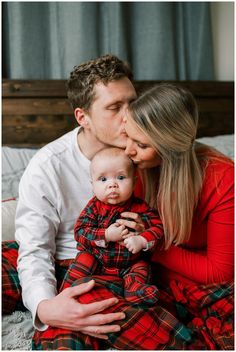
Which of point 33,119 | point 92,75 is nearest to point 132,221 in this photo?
point 92,75

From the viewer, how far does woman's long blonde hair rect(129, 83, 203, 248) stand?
124cm

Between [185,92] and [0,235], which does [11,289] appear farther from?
[185,92]

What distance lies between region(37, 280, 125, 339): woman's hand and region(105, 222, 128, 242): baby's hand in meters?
0.14

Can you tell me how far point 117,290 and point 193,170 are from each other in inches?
17.6

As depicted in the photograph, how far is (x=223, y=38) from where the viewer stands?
9.36ft

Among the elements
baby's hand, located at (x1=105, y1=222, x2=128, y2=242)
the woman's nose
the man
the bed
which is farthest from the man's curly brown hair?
the bed

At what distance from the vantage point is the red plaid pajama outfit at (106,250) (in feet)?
3.97

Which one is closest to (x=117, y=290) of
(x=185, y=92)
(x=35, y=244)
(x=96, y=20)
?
(x=35, y=244)

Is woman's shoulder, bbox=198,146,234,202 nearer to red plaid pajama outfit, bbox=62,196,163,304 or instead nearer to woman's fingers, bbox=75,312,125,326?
red plaid pajama outfit, bbox=62,196,163,304

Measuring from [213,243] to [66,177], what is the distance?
1.75 feet

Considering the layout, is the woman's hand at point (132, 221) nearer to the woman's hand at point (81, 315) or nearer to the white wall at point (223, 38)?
the woman's hand at point (81, 315)

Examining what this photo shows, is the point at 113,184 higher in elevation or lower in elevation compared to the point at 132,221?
higher

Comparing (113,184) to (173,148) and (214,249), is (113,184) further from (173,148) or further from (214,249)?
(214,249)

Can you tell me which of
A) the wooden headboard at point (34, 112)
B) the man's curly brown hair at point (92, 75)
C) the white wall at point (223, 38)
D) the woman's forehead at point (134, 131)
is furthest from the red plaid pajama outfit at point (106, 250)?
the white wall at point (223, 38)
